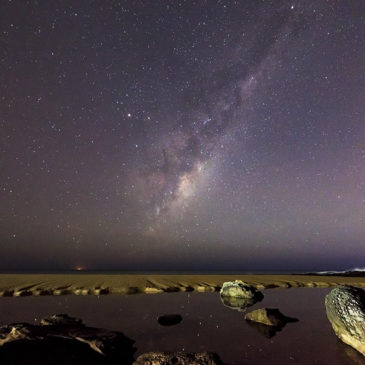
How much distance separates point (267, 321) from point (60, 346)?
6.25 meters

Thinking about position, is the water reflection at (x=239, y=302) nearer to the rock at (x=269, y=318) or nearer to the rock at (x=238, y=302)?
the rock at (x=238, y=302)

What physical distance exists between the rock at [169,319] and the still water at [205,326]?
214 mm

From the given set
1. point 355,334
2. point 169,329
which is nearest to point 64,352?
point 169,329

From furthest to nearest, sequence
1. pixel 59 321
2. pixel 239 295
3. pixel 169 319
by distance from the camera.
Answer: pixel 239 295
pixel 169 319
pixel 59 321

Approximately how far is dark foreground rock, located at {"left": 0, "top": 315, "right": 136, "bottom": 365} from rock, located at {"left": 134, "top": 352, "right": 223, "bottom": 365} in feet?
2.11

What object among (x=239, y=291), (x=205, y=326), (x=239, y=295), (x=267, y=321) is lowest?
(x=205, y=326)

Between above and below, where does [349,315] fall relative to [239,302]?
above

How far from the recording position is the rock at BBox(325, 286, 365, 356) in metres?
6.28

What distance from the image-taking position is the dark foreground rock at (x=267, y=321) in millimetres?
7865

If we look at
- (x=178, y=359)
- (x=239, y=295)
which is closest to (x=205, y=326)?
(x=178, y=359)

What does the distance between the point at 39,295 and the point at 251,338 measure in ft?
39.8

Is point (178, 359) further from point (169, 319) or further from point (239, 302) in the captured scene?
point (239, 302)

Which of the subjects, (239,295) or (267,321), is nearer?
(267,321)

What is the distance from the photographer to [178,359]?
4.94m
